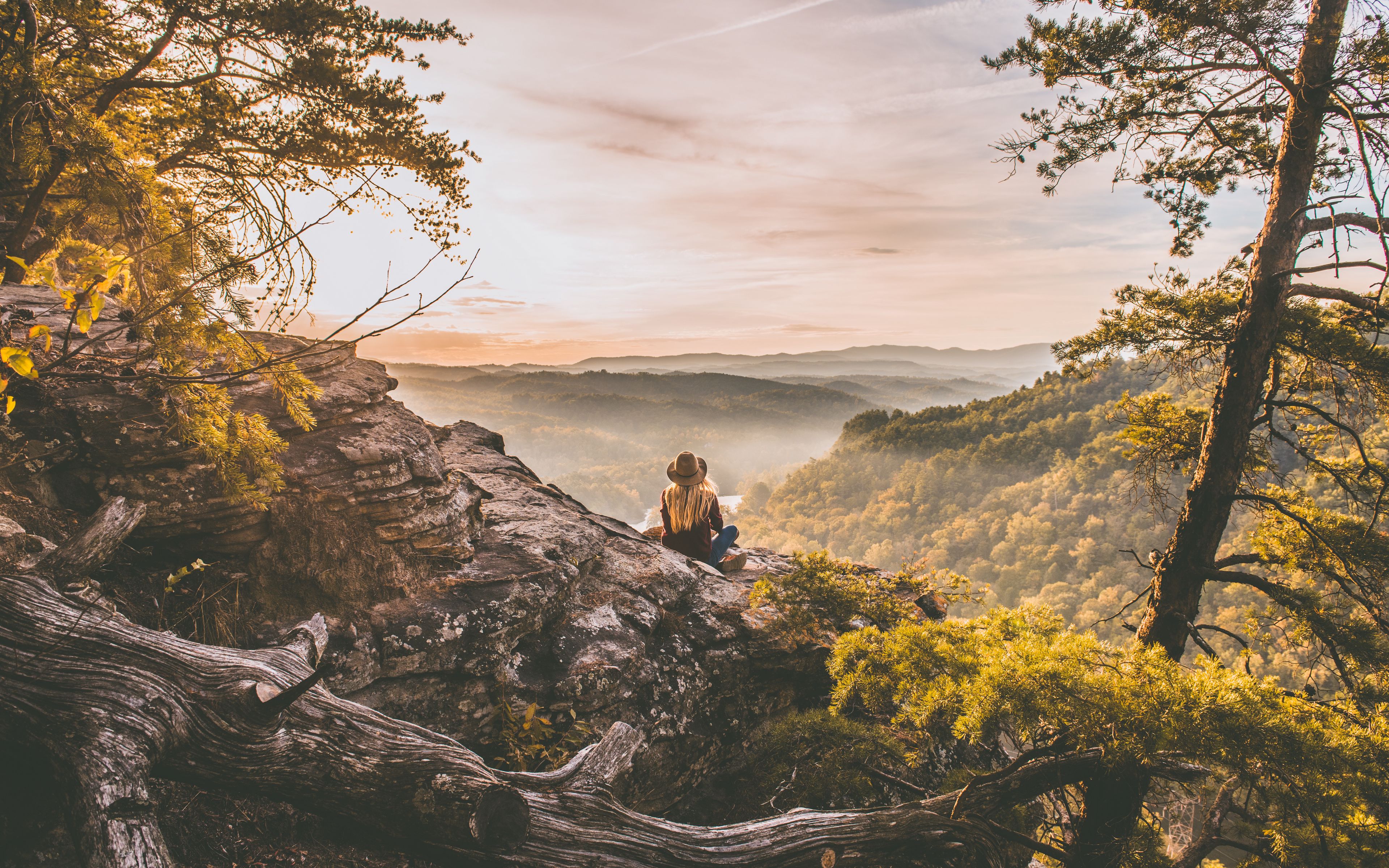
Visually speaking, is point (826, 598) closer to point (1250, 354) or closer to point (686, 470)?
point (686, 470)

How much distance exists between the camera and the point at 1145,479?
716cm

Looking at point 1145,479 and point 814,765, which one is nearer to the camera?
point 814,765

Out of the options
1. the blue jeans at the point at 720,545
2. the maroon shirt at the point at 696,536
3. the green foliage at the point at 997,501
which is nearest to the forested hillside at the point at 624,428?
the green foliage at the point at 997,501

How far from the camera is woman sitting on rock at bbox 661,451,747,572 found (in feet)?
26.8

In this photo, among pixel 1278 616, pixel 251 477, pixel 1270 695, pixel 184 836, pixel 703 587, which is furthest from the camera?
pixel 703 587

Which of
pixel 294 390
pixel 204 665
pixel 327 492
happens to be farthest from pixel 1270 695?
pixel 327 492

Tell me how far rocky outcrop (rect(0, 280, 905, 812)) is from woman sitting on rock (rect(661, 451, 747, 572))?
109 cm

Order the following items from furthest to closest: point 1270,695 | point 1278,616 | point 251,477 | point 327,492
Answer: point 1278,616, point 327,492, point 251,477, point 1270,695

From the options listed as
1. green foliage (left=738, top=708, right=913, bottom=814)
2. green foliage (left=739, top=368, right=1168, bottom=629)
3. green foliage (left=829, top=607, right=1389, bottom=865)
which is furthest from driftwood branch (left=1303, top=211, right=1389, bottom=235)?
green foliage (left=739, top=368, right=1168, bottom=629)

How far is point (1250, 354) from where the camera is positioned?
5695 millimetres

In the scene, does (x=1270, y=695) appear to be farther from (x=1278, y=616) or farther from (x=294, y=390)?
(x=294, y=390)

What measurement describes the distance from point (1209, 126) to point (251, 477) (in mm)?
10602

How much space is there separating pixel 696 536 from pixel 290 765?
18.5ft

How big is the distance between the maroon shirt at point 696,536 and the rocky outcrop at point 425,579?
1047mm
